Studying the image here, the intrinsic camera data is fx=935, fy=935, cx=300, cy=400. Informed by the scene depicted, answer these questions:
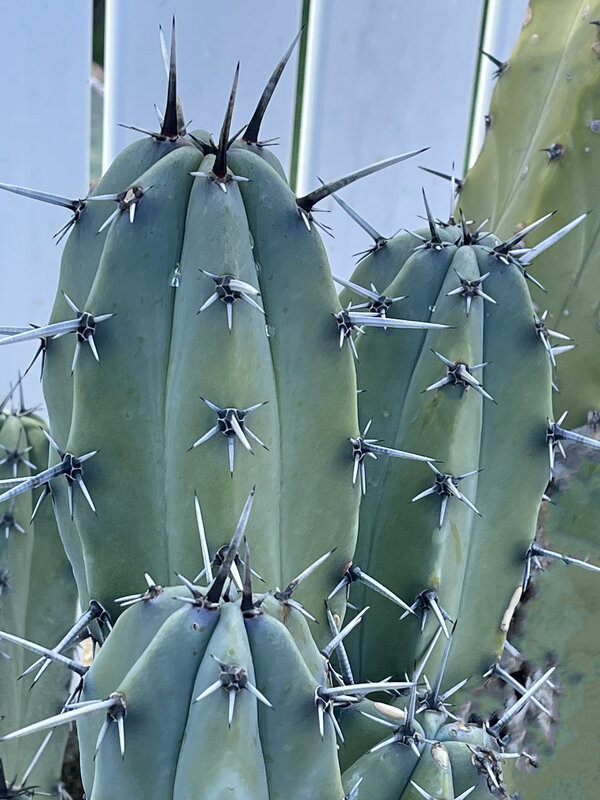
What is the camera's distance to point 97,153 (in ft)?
7.09

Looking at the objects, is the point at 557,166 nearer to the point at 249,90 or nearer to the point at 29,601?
the point at 29,601

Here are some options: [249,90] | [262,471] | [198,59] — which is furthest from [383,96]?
[262,471]

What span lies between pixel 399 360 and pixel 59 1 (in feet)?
4.22

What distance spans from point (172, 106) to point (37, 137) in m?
1.26

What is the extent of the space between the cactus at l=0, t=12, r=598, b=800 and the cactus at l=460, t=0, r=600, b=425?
0.33m

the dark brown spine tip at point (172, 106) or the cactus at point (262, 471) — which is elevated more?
the dark brown spine tip at point (172, 106)

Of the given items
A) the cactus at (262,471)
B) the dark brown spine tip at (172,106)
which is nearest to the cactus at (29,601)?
the cactus at (262,471)

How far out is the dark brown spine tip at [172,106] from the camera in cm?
78

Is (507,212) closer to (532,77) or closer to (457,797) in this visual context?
(532,77)

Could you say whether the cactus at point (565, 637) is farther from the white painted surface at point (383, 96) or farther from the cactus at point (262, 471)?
the white painted surface at point (383, 96)

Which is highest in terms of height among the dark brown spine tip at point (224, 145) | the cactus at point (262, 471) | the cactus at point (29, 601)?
the dark brown spine tip at point (224, 145)

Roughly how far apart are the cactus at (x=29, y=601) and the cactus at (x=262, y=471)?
1.18ft

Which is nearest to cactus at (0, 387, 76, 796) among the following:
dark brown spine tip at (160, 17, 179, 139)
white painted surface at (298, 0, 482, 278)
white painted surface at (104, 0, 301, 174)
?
dark brown spine tip at (160, 17, 179, 139)

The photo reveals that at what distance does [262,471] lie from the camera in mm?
798
